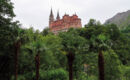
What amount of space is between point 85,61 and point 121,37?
27.9m

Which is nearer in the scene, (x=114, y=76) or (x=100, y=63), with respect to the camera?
(x=100, y=63)

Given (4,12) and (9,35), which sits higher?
(4,12)

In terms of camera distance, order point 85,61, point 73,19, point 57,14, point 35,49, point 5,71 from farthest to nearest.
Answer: point 57,14 < point 73,19 < point 85,61 < point 5,71 < point 35,49

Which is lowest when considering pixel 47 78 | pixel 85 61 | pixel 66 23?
pixel 47 78

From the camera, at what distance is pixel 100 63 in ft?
50.2

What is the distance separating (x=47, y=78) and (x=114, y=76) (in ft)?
34.0

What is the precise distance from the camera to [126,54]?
167 ft

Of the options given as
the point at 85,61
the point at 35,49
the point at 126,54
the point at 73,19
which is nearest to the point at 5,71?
the point at 35,49

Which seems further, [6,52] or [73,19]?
[73,19]

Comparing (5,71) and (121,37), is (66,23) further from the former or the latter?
(5,71)

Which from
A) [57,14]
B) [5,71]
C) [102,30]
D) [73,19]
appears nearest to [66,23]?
[73,19]

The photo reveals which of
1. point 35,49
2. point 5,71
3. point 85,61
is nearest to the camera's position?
point 35,49

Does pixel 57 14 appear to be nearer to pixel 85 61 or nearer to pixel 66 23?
pixel 66 23

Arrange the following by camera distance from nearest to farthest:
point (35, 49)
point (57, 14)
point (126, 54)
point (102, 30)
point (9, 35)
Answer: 1. point (35, 49)
2. point (9, 35)
3. point (126, 54)
4. point (102, 30)
5. point (57, 14)
